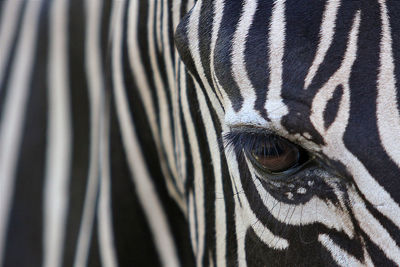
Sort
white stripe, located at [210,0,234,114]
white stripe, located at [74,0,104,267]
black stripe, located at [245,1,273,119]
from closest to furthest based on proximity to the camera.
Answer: black stripe, located at [245,1,273,119] < white stripe, located at [210,0,234,114] < white stripe, located at [74,0,104,267]

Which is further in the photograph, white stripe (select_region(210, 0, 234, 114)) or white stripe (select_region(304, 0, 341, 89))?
white stripe (select_region(210, 0, 234, 114))

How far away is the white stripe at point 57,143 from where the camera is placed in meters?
2.61

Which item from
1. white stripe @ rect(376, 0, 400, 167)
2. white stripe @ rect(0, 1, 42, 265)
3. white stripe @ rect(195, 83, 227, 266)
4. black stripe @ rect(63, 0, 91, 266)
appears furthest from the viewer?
white stripe @ rect(0, 1, 42, 265)

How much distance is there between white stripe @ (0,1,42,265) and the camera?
2721mm

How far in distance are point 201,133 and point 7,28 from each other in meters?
1.73

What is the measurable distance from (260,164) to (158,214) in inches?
35.9

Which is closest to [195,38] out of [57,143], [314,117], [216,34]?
[216,34]

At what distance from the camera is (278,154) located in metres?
1.27

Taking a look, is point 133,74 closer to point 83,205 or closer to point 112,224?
point 112,224

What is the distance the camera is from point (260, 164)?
4.38 ft

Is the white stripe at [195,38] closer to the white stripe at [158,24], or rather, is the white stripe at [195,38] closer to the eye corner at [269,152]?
the eye corner at [269,152]

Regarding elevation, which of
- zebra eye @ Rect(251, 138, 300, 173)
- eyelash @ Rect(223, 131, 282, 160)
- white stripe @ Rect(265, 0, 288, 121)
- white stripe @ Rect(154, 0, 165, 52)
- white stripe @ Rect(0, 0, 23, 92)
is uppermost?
white stripe @ Rect(0, 0, 23, 92)

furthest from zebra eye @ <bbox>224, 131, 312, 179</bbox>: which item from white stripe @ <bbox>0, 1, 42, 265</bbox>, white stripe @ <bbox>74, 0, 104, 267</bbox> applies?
white stripe @ <bbox>0, 1, 42, 265</bbox>

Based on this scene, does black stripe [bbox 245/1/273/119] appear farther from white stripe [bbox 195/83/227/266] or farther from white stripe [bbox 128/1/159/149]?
white stripe [bbox 128/1/159/149]
